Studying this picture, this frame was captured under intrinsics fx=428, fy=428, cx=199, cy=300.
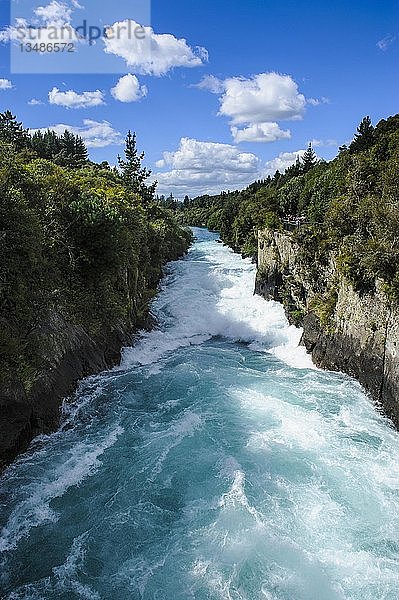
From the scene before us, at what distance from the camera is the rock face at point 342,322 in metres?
17.0

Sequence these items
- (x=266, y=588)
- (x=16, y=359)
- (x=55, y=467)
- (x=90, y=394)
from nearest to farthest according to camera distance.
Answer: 1. (x=266, y=588)
2. (x=55, y=467)
3. (x=16, y=359)
4. (x=90, y=394)

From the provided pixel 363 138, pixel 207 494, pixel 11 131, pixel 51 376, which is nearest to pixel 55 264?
pixel 51 376

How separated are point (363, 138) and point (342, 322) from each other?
2327cm

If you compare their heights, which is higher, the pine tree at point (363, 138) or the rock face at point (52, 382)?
the pine tree at point (363, 138)

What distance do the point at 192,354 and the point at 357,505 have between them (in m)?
13.1

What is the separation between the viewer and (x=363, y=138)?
37031 mm

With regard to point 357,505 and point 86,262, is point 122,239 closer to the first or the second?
point 86,262

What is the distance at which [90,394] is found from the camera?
59.3 ft

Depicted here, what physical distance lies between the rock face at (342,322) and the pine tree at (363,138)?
496 inches

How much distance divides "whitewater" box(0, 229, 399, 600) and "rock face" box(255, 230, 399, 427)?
955 mm

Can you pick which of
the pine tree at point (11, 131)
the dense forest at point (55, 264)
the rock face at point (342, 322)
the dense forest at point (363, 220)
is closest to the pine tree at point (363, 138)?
the dense forest at point (363, 220)

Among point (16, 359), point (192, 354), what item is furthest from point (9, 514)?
point (192, 354)

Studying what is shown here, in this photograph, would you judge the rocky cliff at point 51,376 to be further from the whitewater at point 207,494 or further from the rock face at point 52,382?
the whitewater at point 207,494

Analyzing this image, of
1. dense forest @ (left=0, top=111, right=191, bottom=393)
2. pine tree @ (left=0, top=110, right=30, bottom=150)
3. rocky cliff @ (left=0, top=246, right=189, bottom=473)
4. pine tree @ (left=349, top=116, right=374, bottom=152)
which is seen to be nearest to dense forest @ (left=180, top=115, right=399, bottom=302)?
pine tree @ (left=349, top=116, right=374, bottom=152)
